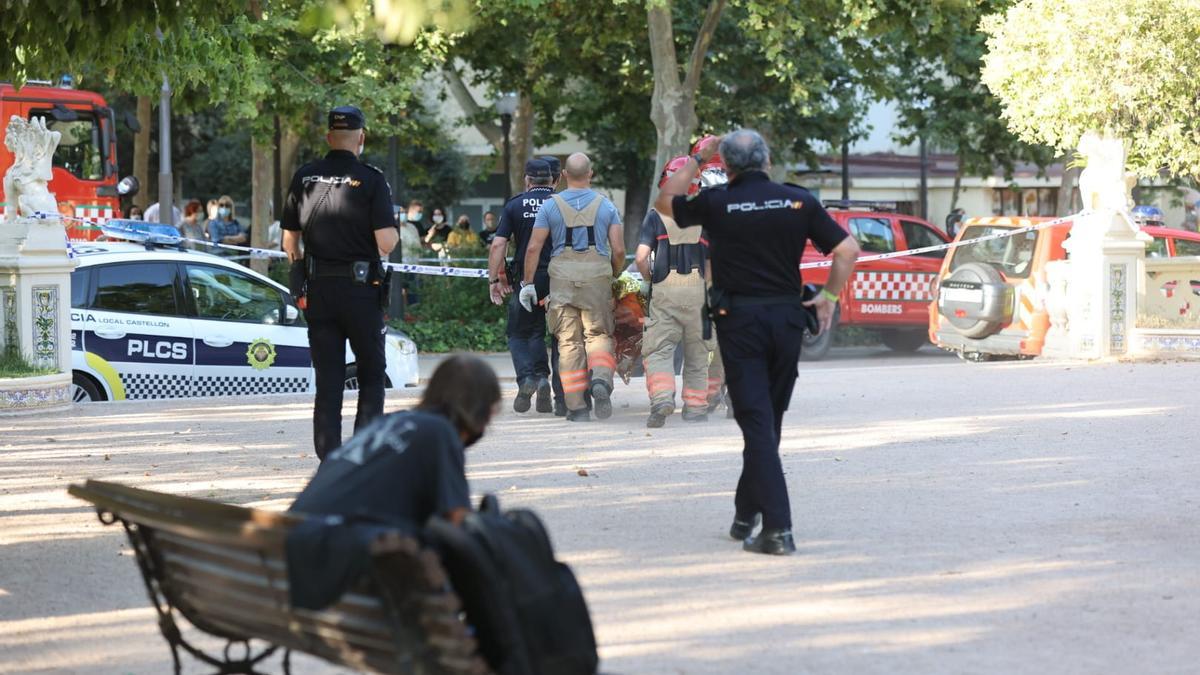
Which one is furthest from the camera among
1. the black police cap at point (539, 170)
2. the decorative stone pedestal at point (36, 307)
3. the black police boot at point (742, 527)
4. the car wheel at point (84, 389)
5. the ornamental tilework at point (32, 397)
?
the car wheel at point (84, 389)

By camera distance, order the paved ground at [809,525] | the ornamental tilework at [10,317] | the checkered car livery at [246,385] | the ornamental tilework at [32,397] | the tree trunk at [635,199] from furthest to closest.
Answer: the tree trunk at [635,199] → the checkered car livery at [246,385] → the ornamental tilework at [10,317] → the ornamental tilework at [32,397] → the paved ground at [809,525]

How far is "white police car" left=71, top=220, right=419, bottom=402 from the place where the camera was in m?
13.8

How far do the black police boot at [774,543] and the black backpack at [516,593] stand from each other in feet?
9.38

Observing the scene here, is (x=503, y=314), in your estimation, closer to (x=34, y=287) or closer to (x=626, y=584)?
(x=34, y=287)

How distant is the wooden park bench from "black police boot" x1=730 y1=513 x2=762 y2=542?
10.0 ft

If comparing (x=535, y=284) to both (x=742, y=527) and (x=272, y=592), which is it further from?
(x=272, y=592)

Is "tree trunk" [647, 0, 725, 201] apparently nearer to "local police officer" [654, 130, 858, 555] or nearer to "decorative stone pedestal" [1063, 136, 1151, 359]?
"decorative stone pedestal" [1063, 136, 1151, 359]

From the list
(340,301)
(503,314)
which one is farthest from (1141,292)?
(340,301)

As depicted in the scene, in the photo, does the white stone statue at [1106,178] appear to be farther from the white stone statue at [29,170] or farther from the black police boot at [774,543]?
the black police boot at [774,543]

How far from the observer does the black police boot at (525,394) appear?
12547 mm

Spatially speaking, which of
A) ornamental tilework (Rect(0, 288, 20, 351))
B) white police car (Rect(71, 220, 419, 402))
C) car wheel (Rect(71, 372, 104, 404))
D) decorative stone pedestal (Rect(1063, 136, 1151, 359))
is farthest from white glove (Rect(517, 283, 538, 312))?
decorative stone pedestal (Rect(1063, 136, 1151, 359))

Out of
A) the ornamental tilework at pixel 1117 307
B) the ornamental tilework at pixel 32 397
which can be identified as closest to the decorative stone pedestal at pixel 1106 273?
the ornamental tilework at pixel 1117 307

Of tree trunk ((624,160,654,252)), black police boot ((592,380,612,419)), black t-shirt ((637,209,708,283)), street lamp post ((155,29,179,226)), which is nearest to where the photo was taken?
black t-shirt ((637,209,708,283))

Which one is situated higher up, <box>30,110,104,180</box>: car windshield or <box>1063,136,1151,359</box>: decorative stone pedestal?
<box>30,110,104,180</box>: car windshield
